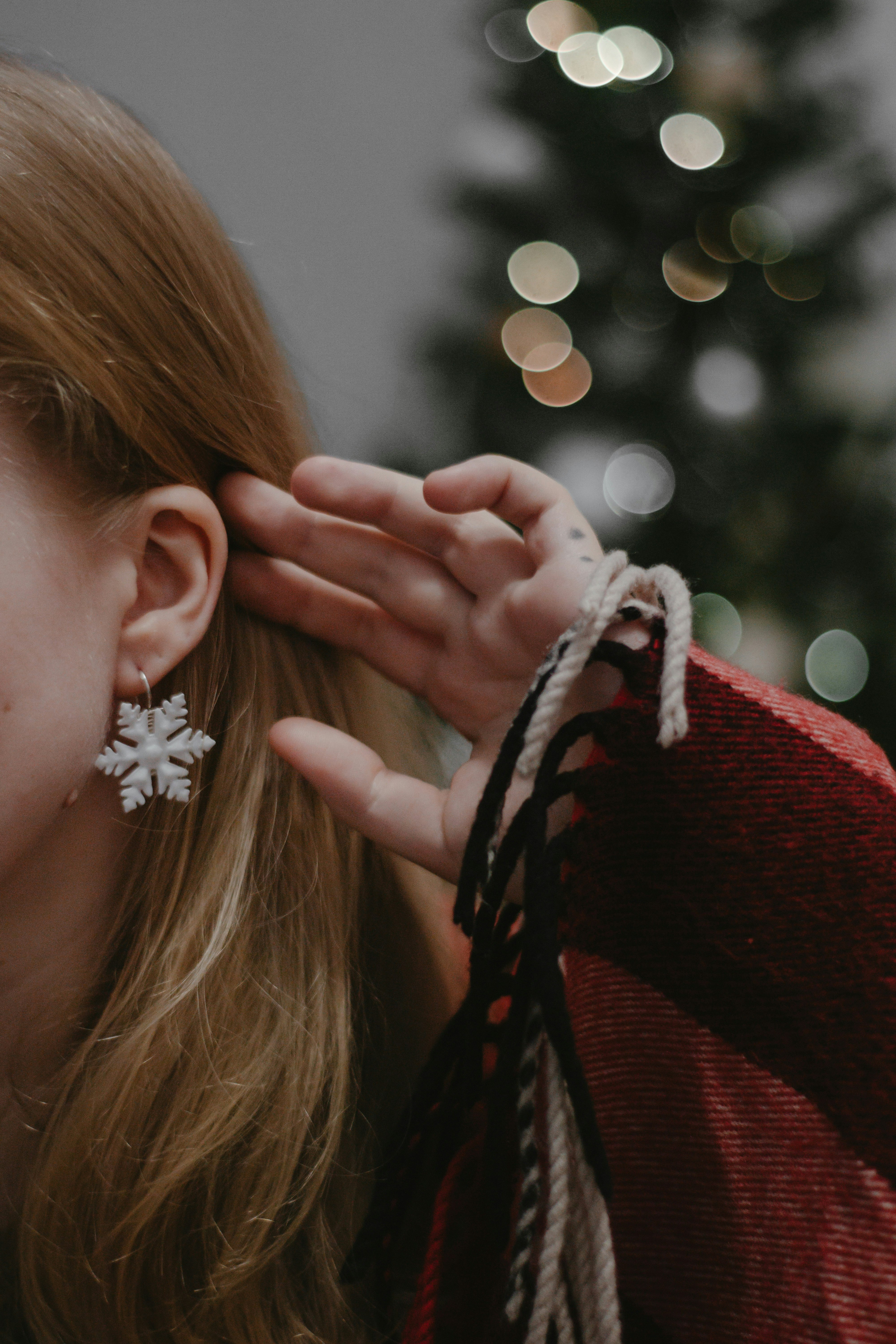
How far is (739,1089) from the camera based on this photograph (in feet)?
1.67

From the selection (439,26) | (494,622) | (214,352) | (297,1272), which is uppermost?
(439,26)

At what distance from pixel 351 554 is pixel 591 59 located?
793 mm

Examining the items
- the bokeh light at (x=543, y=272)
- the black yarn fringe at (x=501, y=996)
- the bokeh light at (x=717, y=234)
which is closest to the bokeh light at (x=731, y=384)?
the bokeh light at (x=717, y=234)

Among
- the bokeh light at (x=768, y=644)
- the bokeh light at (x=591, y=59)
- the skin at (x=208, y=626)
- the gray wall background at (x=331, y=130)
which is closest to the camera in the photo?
the skin at (x=208, y=626)

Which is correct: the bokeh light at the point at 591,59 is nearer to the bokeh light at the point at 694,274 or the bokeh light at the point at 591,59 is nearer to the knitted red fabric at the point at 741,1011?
the bokeh light at the point at 694,274

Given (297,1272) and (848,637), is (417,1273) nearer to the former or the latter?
(297,1272)

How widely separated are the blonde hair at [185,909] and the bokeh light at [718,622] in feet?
1.96

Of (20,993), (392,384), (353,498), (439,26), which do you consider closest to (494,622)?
(353,498)

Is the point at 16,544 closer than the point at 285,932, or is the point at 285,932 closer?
the point at 16,544

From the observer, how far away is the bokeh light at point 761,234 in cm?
106

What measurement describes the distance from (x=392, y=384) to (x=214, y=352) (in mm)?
777

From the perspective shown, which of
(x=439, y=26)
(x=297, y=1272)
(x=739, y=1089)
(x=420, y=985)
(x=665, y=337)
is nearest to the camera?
(x=739, y=1089)

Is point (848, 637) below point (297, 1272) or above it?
above

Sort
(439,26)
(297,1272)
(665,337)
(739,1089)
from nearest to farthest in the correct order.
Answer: (739,1089)
(297,1272)
(665,337)
(439,26)
